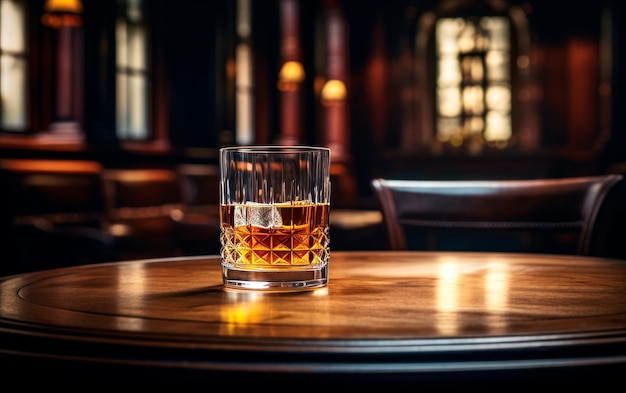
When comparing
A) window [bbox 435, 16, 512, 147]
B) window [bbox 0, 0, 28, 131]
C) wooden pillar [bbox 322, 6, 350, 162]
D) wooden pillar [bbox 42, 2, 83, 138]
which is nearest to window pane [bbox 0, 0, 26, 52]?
window [bbox 0, 0, 28, 131]

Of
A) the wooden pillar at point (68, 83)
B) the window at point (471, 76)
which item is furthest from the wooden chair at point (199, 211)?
the window at point (471, 76)

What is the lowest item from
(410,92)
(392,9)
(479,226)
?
(479,226)

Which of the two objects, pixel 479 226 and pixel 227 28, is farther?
pixel 227 28

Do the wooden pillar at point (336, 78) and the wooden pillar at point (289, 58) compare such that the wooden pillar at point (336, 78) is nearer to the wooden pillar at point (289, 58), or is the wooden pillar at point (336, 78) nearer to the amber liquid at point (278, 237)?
the wooden pillar at point (289, 58)

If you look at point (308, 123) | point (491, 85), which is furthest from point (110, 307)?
point (491, 85)

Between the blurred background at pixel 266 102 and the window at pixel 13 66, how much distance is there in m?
0.01

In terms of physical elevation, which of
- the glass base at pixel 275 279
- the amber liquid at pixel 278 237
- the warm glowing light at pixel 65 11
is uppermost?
the warm glowing light at pixel 65 11

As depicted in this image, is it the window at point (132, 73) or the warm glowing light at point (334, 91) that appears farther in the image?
the warm glowing light at point (334, 91)

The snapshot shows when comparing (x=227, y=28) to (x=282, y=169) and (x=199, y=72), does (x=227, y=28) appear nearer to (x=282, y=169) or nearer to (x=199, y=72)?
(x=199, y=72)

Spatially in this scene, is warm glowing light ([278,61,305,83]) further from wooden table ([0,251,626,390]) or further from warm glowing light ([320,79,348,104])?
wooden table ([0,251,626,390])

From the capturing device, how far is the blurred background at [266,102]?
5.51 meters

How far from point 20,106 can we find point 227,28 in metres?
2.64

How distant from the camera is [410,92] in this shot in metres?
9.66

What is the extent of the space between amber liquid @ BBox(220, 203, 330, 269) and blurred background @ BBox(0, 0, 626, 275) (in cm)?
313
